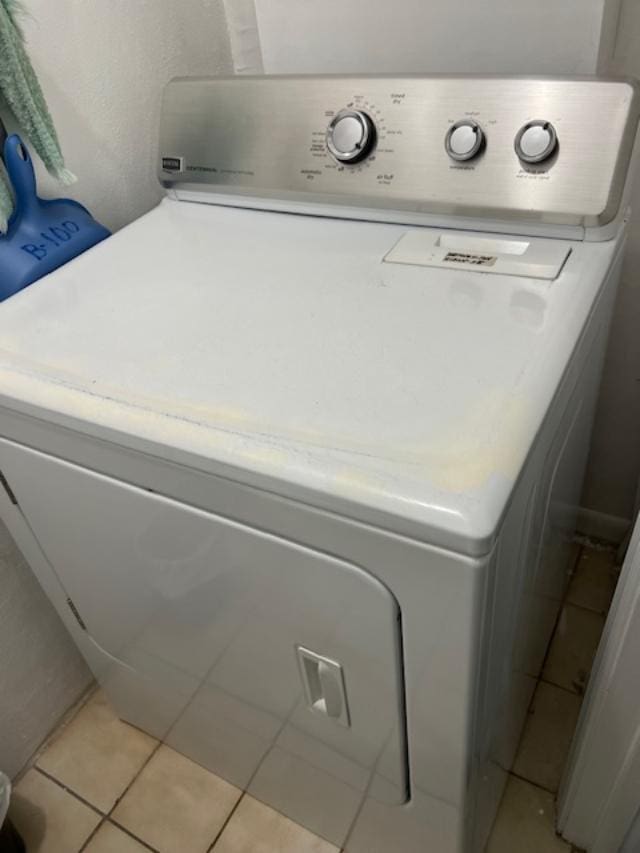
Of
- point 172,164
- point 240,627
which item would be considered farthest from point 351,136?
point 240,627

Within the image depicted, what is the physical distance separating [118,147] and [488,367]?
2.65 feet

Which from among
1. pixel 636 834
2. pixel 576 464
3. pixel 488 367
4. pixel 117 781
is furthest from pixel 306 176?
pixel 117 781

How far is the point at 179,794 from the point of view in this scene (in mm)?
1280

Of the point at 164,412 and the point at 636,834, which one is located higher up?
the point at 164,412

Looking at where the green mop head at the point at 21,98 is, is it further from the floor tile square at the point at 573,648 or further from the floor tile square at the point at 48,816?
the floor tile square at the point at 573,648

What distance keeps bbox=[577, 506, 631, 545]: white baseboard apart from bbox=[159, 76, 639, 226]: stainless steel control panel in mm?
940

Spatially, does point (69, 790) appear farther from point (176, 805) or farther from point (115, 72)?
point (115, 72)

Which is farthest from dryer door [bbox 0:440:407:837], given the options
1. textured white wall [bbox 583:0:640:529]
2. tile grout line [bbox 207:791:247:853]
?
textured white wall [bbox 583:0:640:529]

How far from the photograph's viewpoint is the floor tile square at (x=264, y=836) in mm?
1190

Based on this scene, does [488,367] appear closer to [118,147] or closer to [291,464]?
[291,464]

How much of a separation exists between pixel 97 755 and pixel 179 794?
20 centimetres

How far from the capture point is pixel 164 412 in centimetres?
63

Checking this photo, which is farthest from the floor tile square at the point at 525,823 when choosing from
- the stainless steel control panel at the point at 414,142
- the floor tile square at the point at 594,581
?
the stainless steel control panel at the point at 414,142

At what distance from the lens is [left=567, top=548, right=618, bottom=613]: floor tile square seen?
1.47 meters
